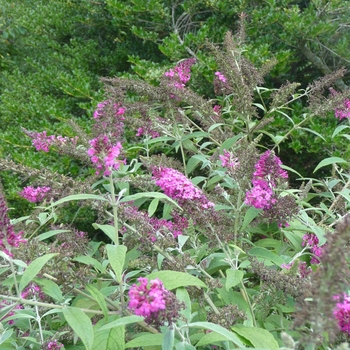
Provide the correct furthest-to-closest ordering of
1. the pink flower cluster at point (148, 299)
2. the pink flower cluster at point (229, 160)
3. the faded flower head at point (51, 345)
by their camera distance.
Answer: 1. the pink flower cluster at point (229, 160)
2. the faded flower head at point (51, 345)
3. the pink flower cluster at point (148, 299)

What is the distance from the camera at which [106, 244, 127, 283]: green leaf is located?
122 cm

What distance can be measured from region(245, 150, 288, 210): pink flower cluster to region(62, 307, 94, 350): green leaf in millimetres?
697

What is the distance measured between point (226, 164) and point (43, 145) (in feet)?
3.50

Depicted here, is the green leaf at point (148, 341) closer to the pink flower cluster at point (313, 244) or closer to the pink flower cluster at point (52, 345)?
the pink flower cluster at point (52, 345)

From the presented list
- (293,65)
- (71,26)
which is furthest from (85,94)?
(293,65)

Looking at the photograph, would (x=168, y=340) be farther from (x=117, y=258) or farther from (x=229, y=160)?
(x=229, y=160)

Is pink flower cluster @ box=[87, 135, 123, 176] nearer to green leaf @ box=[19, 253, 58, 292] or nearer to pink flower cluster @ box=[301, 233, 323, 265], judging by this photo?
green leaf @ box=[19, 253, 58, 292]

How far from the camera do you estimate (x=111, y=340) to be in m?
1.24

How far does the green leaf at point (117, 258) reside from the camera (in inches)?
48.0

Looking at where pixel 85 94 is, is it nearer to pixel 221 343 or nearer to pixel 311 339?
pixel 221 343

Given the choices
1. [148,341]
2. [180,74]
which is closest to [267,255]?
[148,341]

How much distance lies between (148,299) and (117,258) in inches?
11.7

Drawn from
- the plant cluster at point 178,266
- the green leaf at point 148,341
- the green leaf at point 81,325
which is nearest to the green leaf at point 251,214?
the plant cluster at point 178,266

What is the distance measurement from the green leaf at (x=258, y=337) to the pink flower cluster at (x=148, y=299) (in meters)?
0.34
